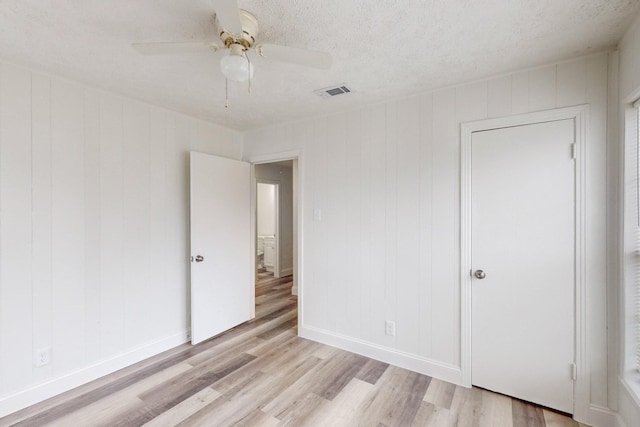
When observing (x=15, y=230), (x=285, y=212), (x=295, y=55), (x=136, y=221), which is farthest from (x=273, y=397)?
(x=285, y=212)

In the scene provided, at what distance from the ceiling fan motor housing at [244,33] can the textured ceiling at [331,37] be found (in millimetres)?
40

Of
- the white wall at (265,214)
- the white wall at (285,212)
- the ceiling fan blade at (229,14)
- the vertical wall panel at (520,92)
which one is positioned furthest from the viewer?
the white wall at (265,214)

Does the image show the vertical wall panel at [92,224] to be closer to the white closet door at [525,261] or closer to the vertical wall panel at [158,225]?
the vertical wall panel at [158,225]

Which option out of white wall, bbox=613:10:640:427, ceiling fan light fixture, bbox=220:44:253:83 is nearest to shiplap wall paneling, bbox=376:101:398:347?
white wall, bbox=613:10:640:427

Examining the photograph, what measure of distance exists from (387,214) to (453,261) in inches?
26.3

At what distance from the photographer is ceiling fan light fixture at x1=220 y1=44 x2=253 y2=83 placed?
135 cm

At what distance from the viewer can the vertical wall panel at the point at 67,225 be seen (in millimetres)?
2154

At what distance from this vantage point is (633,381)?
5.25 feet

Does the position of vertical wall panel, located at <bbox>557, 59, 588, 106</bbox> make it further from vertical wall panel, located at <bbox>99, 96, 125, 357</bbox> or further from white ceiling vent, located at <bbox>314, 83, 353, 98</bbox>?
vertical wall panel, located at <bbox>99, 96, 125, 357</bbox>

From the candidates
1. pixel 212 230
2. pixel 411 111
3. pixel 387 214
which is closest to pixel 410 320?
pixel 387 214

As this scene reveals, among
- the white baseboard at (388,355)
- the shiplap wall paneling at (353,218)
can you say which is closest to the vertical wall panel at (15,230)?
the white baseboard at (388,355)

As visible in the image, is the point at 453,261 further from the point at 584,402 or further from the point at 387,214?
the point at 584,402

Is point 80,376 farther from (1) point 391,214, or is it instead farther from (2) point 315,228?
(1) point 391,214

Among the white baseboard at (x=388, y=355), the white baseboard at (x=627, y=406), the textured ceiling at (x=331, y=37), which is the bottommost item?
the white baseboard at (x=388, y=355)
